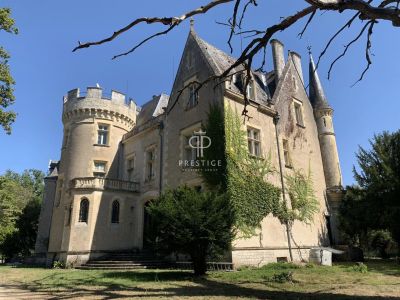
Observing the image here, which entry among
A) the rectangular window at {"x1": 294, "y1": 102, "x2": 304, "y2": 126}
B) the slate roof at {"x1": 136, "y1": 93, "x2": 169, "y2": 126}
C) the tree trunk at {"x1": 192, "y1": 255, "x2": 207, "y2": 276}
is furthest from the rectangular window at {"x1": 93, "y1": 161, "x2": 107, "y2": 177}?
the rectangular window at {"x1": 294, "y1": 102, "x2": 304, "y2": 126}

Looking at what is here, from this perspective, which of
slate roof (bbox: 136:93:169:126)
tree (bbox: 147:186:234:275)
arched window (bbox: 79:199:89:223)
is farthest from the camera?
slate roof (bbox: 136:93:169:126)

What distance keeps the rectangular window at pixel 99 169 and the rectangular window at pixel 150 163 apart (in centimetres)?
360

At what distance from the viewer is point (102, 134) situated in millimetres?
23781

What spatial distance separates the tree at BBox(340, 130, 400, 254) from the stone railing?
532 inches

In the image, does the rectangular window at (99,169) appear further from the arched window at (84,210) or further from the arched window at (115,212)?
the arched window at (84,210)

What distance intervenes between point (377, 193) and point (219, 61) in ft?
38.0

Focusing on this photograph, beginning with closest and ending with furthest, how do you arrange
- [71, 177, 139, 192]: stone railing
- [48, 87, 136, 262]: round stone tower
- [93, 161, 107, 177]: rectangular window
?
[71, 177, 139, 192]: stone railing → [48, 87, 136, 262]: round stone tower → [93, 161, 107, 177]: rectangular window

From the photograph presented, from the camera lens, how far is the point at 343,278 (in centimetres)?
1016

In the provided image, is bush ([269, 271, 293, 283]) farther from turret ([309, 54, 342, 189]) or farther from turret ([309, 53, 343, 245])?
turret ([309, 54, 342, 189])

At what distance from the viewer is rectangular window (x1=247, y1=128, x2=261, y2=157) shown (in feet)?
55.7

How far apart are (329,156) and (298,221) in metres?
6.46

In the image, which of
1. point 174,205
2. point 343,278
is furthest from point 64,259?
point 343,278

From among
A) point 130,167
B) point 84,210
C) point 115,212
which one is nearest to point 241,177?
point 115,212

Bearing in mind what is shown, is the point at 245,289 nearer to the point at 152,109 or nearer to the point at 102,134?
the point at 102,134
